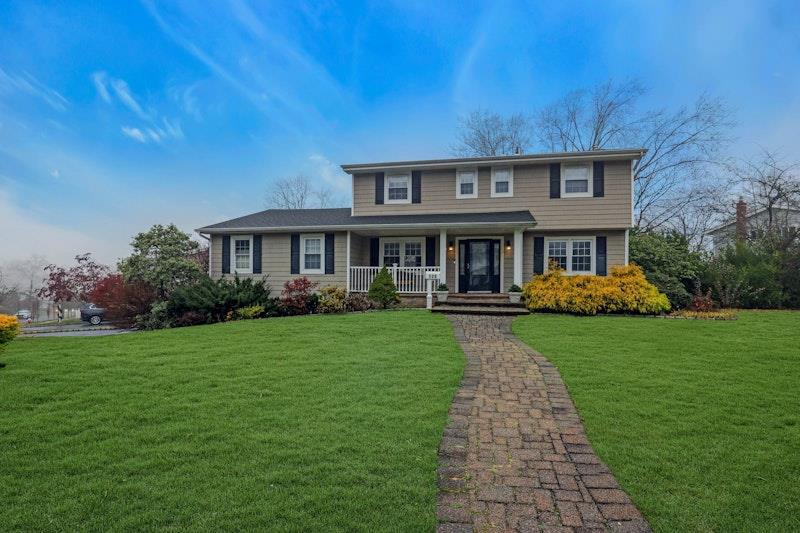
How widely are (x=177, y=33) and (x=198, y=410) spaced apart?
1335cm

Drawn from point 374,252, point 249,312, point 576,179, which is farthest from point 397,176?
point 249,312

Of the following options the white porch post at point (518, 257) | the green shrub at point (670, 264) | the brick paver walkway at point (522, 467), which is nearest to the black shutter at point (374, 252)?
the white porch post at point (518, 257)

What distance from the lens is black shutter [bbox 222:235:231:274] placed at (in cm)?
1614

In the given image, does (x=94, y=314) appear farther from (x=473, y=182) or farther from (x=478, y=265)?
(x=473, y=182)

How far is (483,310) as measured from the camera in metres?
12.2

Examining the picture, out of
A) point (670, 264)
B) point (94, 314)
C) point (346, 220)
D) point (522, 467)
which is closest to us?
point (522, 467)

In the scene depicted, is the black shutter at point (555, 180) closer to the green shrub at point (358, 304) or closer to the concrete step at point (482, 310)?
the concrete step at point (482, 310)

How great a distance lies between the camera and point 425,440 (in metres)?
3.72

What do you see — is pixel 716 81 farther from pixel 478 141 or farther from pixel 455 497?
pixel 455 497

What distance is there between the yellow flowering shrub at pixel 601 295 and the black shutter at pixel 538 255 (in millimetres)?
1882

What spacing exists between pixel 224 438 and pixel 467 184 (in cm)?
1348

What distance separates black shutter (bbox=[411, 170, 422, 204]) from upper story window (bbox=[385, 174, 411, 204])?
196 mm

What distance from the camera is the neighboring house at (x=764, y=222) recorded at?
53.7ft

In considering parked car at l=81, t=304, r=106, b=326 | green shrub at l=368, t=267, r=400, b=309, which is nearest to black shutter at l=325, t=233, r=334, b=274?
green shrub at l=368, t=267, r=400, b=309
